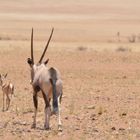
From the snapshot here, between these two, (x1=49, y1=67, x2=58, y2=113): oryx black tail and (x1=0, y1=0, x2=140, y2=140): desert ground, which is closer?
(x1=49, y1=67, x2=58, y2=113): oryx black tail

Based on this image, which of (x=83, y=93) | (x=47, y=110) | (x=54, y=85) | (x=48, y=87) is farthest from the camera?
Result: (x=83, y=93)

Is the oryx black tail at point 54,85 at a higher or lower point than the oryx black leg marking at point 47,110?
higher

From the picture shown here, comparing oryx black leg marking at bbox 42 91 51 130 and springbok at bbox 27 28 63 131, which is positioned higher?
springbok at bbox 27 28 63 131

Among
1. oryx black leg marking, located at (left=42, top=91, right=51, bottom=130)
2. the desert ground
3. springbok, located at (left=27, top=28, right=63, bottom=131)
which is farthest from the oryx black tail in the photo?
the desert ground

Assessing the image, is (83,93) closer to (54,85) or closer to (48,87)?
(48,87)

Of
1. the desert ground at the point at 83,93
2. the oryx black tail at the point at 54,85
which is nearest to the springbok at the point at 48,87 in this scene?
the oryx black tail at the point at 54,85

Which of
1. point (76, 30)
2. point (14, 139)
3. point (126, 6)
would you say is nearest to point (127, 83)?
point (14, 139)

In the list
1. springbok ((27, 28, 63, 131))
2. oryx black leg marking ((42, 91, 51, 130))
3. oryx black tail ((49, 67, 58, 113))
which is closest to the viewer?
oryx black tail ((49, 67, 58, 113))

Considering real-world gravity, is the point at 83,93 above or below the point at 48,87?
below

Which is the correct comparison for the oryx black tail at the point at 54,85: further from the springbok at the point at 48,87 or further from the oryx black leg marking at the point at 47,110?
the oryx black leg marking at the point at 47,110

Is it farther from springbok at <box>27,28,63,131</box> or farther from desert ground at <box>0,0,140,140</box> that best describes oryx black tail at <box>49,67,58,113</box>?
desert ground at <box>0,0,140,140</box>

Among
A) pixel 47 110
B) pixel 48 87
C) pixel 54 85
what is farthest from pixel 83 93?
pixel 54 85

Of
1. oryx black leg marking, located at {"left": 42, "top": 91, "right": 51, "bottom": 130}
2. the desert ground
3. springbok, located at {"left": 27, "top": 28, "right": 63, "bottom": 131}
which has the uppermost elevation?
springbok, located at {"left": 27, "top": 28, "right": 63, "bottom": 131}

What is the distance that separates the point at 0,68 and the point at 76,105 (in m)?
12.9
